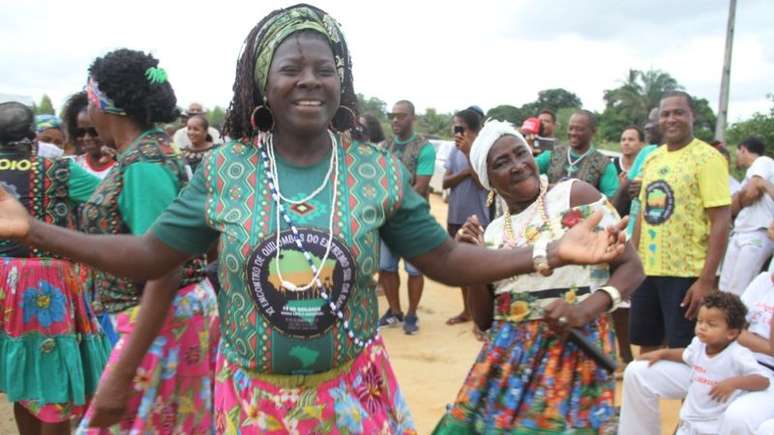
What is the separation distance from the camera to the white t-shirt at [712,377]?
12.3ft

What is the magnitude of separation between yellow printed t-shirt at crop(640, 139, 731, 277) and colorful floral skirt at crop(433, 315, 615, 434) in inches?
84.3

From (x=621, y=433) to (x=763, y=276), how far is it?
1.25 metres

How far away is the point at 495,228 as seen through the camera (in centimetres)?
319

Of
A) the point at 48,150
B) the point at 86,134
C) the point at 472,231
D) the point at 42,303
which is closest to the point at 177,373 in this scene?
the point at 472,231

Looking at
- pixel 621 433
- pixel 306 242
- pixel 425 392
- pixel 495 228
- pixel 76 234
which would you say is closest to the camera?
pixel 306 242

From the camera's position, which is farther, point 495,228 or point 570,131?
point 570,131

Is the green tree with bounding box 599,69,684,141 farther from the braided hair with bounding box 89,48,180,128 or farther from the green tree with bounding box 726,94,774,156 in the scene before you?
the braided hair with bounding box 89,48,180,128

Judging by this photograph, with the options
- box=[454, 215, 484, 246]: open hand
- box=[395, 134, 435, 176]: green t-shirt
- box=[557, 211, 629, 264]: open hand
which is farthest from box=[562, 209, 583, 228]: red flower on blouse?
box=[395, 134, 435, 176]: green t-shirt

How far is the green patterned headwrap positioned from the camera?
2031 millimetres

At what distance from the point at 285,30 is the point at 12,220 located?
2.92 ft

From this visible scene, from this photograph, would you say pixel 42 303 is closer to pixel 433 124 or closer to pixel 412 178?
pixel 412 178

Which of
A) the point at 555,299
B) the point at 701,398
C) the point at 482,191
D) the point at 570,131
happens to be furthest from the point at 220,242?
the point at 482,191

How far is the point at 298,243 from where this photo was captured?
6.30 feet

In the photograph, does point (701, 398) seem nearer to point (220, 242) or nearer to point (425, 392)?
point (425, 392)
